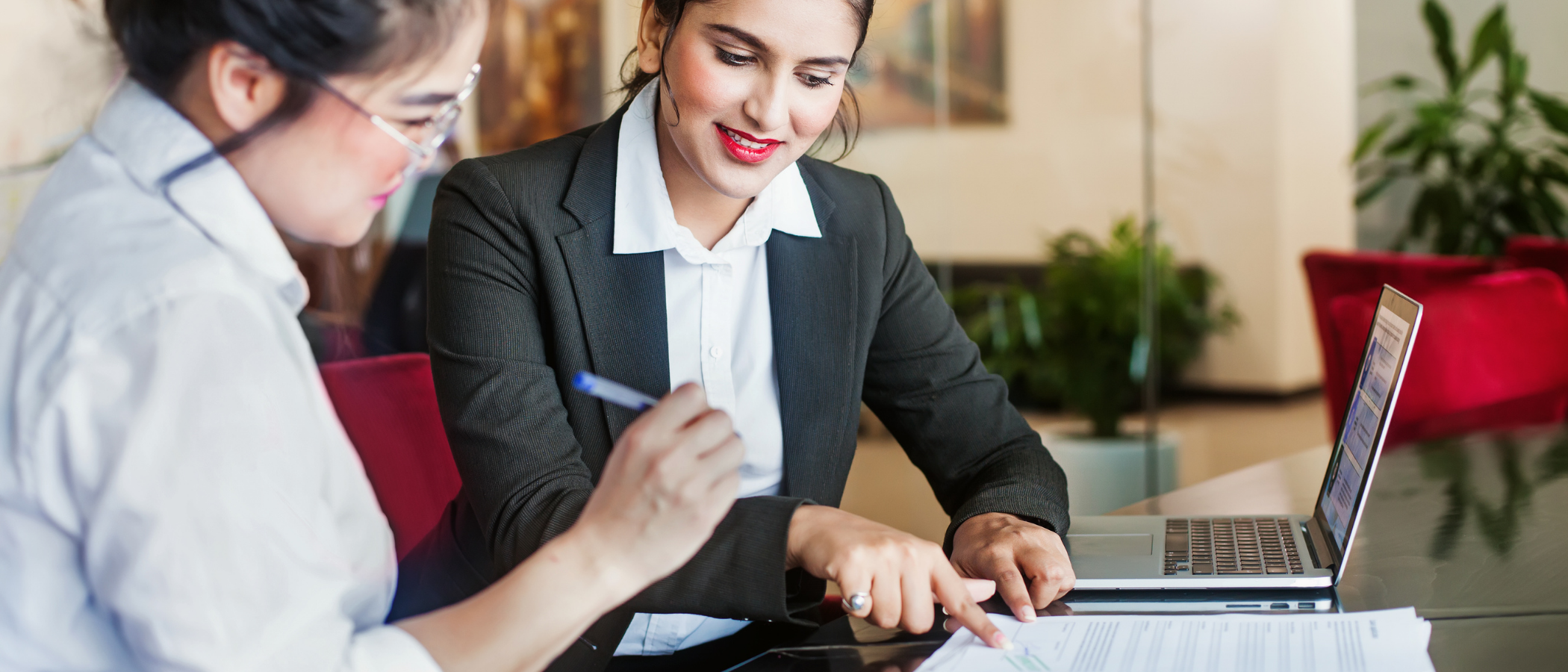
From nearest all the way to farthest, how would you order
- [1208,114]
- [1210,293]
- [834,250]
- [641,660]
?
[641,660], [834,250], [1208,114], [1210,293]

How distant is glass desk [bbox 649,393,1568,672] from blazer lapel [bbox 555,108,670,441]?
0.30 meters

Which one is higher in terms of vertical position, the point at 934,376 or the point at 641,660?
the point at 934,376

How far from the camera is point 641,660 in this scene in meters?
1.27

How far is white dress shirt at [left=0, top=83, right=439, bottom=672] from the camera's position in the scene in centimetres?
60

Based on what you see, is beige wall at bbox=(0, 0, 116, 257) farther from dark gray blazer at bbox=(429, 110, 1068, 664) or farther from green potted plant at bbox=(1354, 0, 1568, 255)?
green potted plant at bbox=(1354, 0, 1568, 255)

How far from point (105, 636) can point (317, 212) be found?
254mm

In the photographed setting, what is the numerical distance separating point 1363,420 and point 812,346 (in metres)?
0.54

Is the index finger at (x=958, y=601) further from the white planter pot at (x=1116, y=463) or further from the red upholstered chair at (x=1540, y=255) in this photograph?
the red upholstered chair at (x=1540, y=255)

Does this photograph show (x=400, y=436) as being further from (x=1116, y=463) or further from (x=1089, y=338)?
(x=1089, y=338)

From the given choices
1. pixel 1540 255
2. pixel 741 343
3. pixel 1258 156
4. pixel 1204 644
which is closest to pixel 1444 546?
pixel 1204 644

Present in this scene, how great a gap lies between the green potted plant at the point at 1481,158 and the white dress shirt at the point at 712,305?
14.3 feet

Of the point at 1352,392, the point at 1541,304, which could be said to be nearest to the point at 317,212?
the point at 1352,392

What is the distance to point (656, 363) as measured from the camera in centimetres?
128

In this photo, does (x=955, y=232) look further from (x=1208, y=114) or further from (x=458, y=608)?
(x=458, y=608)
